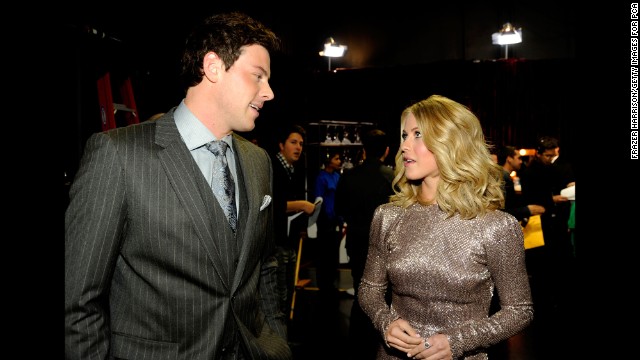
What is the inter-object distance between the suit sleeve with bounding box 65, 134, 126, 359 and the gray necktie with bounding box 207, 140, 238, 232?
1.02 feet

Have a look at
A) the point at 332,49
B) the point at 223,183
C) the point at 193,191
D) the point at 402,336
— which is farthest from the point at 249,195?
the point at 332,49

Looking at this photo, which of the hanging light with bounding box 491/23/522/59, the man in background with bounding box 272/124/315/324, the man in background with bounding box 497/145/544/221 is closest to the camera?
the man in background with bounding box 272/124/315/324

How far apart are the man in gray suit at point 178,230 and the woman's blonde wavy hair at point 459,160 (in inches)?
28.0

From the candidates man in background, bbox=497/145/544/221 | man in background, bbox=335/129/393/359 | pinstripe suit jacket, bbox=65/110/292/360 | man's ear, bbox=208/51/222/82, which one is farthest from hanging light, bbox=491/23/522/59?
pinstripe suit jacket, bbox=65/110/292/360

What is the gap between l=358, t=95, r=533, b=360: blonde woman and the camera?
6.08 ft

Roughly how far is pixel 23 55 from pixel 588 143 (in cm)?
112

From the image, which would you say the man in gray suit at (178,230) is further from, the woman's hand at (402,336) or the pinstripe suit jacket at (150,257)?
the woman's hand at (402,336)

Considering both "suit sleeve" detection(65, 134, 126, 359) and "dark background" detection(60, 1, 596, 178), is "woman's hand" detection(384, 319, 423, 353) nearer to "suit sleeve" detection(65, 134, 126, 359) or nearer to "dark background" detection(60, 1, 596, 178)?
"suit sleeve" detection(65, 134, 126, 359)

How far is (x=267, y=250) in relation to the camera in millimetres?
1882

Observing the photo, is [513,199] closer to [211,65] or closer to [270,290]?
[270,290]

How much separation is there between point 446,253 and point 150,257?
1093mm

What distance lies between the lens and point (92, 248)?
1.32 meters

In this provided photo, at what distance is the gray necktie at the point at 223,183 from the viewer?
1.60 m

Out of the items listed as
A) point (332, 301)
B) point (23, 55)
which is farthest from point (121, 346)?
point (332, 301)
